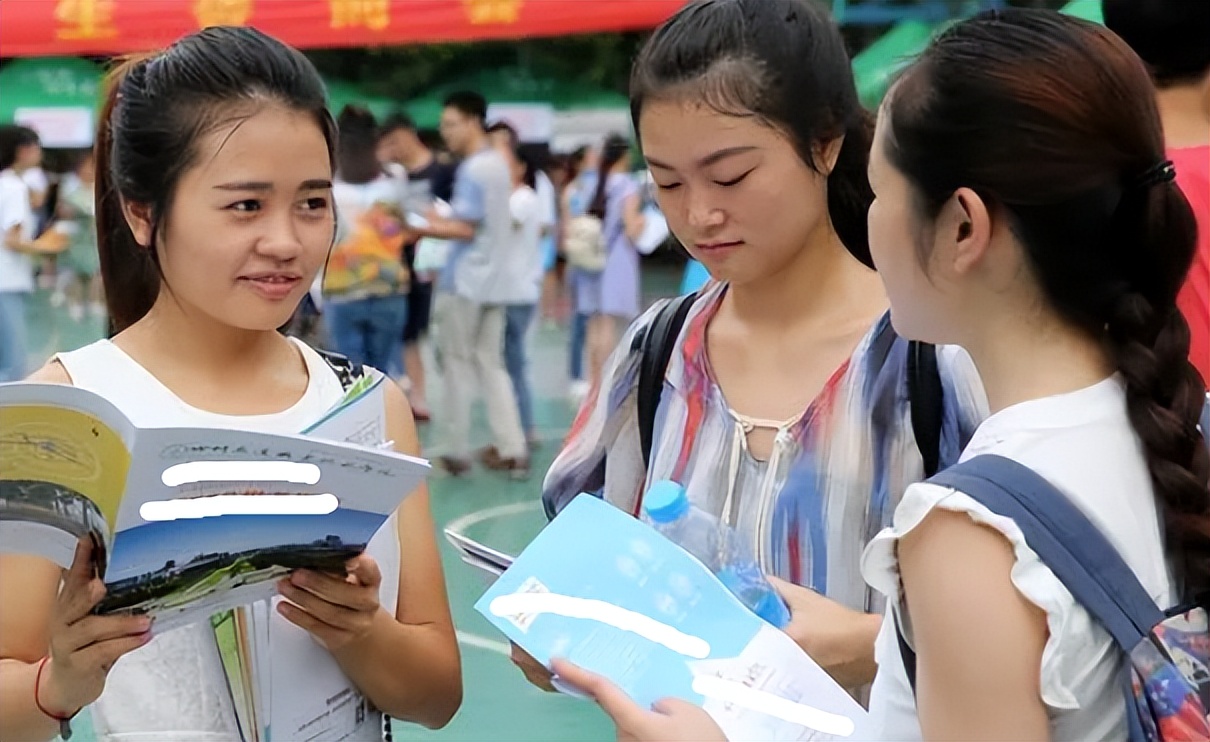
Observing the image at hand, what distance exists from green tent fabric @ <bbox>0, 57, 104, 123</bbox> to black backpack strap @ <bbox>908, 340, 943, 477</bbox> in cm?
1344

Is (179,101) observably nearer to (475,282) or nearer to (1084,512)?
(1084,512)

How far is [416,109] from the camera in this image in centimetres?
1938

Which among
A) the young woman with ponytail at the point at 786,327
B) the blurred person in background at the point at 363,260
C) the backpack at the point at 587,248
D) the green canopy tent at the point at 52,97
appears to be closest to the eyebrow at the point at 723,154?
the young woman with ponytail at the point at 786,327

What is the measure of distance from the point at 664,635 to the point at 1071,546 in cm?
43

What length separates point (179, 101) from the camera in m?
1.64

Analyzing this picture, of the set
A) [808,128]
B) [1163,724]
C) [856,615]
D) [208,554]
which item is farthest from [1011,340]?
[208,554]

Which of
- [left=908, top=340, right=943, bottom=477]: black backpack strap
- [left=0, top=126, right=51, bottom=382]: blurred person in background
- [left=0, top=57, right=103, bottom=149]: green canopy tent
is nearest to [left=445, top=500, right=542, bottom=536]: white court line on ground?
[left=0, top=126, right=51, bottom=382]: blurred person in background

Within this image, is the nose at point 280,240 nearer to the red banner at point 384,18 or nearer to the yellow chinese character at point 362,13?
the red banner at point 384,18

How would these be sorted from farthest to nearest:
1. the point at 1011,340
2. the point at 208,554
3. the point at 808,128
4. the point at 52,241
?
1. the point at 52,241
2. the point at 808,128
3. the point at 208,554
4. the point at 1011,340

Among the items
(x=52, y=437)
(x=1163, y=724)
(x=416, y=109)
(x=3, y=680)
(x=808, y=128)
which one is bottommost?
(x=416, y=109)

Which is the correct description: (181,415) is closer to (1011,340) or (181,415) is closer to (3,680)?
(3,680)

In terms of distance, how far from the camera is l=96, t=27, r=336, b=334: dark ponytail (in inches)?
64.5

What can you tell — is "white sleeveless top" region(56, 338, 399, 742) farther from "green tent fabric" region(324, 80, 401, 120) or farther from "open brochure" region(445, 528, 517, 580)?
"green tent fabric" region(324, 80, 401, 120)

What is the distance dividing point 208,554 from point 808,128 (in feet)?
2.99
